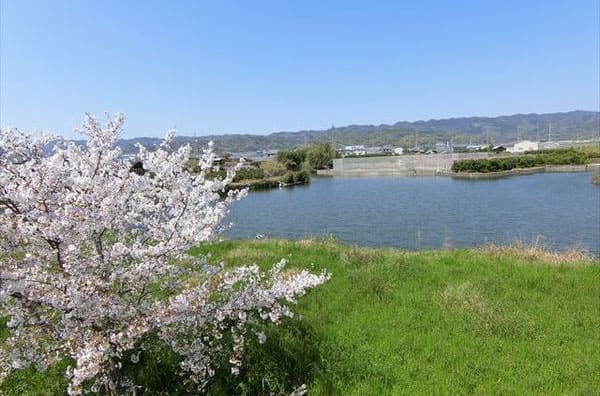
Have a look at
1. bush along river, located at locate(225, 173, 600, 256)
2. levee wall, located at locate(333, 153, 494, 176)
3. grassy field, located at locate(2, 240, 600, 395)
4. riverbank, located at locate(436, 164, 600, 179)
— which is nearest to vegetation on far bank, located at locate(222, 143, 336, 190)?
levee wall, located at locate(333, 153, 494, 176)

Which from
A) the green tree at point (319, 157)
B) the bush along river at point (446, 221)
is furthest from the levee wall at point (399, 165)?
the bush along river at point (446, 221)

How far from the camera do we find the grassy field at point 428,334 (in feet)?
18.8

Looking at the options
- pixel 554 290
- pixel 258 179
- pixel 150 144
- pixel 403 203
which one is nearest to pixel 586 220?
pixel 403 203

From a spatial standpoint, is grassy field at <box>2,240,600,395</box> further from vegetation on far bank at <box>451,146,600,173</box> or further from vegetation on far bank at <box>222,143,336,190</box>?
vegetation on far bank at <box>451,146,600,173</box>

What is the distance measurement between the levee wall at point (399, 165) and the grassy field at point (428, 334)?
93.0 metres

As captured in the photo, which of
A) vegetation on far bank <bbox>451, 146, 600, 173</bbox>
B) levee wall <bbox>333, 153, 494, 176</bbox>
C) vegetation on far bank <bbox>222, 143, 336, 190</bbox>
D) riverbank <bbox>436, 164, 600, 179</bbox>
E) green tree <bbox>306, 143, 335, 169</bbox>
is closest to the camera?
vegetation on far bank <bbox>222, 143, 336, 190</bbox>

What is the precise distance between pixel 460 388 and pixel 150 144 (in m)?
5.21

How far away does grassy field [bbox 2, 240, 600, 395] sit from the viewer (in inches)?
226

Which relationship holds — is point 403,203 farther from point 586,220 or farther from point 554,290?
point 554,290

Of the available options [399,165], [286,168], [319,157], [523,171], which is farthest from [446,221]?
[319,157]

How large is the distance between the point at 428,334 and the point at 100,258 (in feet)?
17.2

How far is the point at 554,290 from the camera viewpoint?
971 centimetres

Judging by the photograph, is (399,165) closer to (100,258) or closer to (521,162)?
(521,162)

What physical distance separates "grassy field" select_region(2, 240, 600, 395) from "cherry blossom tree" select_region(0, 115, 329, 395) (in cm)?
132
